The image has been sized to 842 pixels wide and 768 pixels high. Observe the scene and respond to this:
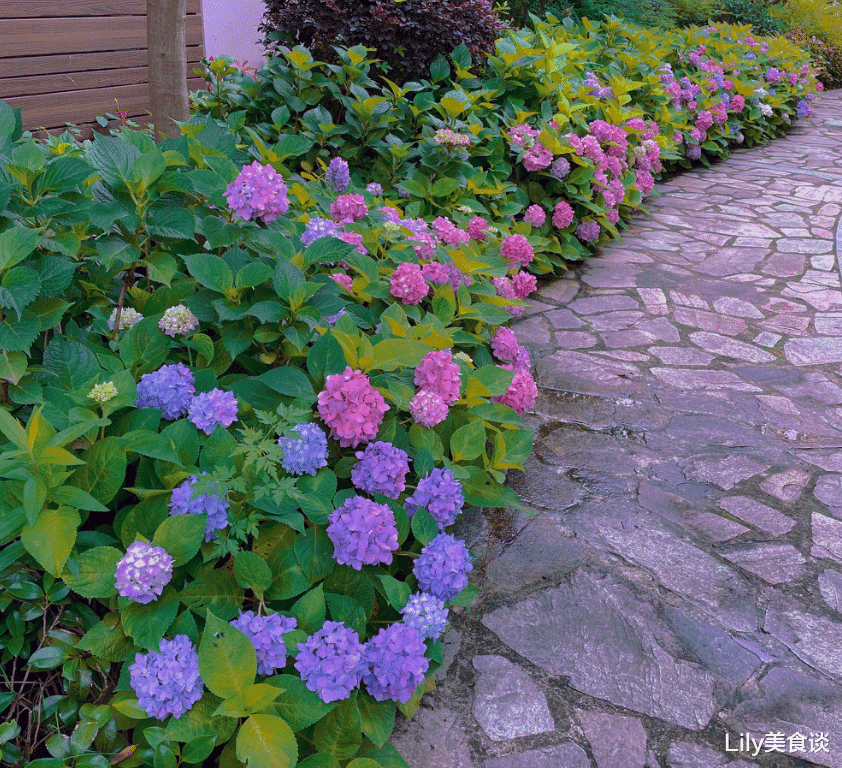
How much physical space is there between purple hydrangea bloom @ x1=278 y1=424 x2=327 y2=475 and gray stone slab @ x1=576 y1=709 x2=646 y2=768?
35.4 inches

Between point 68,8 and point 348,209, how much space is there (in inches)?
139

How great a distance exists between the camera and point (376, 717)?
62.2 inches

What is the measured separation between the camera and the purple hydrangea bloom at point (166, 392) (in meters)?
1.85

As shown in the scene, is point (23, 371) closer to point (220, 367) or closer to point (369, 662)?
point (220, 367)

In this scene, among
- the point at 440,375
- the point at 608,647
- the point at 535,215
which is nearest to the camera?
the point at 608,647

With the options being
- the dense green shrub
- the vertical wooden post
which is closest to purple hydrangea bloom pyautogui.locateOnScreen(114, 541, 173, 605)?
the vertical wooden post

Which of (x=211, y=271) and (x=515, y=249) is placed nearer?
(x=211, y=271)

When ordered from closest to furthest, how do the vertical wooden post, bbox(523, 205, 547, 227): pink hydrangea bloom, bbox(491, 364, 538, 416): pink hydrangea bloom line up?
bbox(491, 364, 538, 416): pink hydrangea bloom
the vertical wooden post
bbox(523, 205, 547, 227): pink hydrangea bloom

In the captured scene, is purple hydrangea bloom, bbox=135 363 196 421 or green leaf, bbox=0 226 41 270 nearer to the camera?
green leaf, bbox=0 226 41 270

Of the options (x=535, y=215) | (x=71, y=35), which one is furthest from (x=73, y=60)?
(x=535, y=215)

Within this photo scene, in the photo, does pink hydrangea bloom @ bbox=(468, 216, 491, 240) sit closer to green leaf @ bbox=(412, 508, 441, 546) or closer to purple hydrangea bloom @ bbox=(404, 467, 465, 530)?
purple hydrangea bloom @ bbox=(404, 467, 465, 530)

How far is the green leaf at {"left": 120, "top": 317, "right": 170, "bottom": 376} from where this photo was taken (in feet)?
6.35

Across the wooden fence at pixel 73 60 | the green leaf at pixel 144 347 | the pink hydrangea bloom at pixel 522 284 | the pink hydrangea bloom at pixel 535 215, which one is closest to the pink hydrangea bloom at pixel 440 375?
the green leaf at pixel 144 347

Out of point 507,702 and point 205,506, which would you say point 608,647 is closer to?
point 507,702
